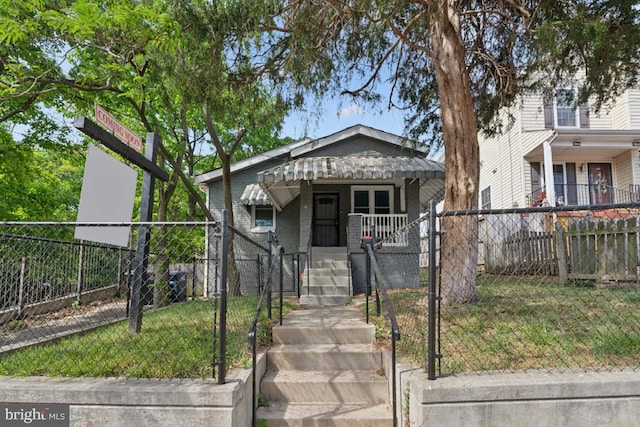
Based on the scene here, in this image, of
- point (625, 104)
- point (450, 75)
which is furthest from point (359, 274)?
point (625, 104)

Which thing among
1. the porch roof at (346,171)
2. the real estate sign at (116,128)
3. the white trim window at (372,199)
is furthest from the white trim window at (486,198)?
the real estate sign at (116,128)

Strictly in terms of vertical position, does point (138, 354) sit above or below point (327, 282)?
below

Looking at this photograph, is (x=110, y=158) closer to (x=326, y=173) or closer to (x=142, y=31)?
(x=142, y=31)

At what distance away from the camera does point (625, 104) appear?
14469 mm

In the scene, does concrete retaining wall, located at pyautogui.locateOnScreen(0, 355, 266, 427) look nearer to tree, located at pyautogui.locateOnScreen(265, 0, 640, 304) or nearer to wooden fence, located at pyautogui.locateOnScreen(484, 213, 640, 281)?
tree, located at pyautogui.locateOnScreen(265, 0, 640, 304)

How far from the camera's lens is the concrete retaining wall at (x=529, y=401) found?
2.93 meters

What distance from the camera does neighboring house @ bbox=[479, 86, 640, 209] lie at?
13.6m

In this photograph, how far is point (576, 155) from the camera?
14609 millimetres

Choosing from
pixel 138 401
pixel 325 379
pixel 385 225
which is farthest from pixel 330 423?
pixel 385 225

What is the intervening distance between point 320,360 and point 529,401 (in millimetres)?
2014

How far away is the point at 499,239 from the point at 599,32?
8.93 metres

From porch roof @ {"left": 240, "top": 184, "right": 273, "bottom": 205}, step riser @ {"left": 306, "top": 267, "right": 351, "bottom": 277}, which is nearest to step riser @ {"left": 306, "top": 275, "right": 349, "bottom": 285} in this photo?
step riser @ {"left": 306, "top": 267, "right": 351, "bottom": 277}

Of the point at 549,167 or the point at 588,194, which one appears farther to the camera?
the point at 588,194

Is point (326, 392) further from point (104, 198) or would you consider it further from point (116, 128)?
point (116, 128)
